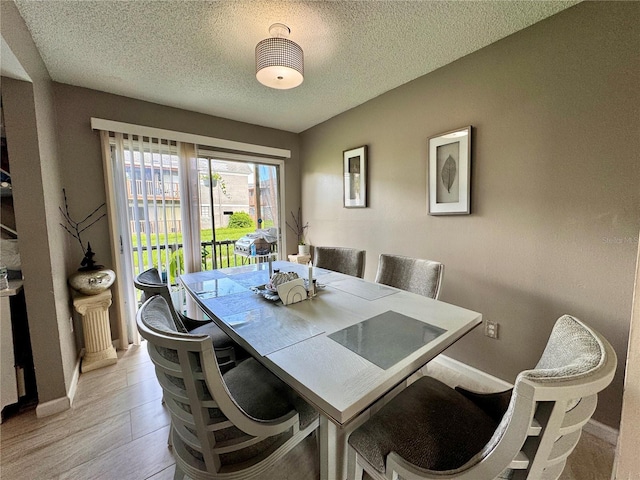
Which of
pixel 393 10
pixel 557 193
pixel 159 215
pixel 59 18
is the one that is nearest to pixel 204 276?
pixel 159 215

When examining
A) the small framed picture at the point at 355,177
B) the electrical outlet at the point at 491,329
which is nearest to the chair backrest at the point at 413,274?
the electrical outlet at the point at 491,329

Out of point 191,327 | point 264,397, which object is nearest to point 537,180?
point 264,397

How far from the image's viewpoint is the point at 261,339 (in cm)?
107

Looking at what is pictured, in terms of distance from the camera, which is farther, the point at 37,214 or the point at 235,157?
the point at 235,157

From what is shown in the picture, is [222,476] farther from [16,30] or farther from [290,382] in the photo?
[16,30]

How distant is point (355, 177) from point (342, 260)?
1029mm

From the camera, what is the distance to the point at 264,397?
3.64 ft

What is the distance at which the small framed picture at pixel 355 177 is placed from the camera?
2.78 metres

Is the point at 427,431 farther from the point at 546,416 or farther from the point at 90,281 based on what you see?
the point at 90,281

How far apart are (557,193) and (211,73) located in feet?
8.75

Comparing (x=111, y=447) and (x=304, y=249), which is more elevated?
(x=304, y=249)

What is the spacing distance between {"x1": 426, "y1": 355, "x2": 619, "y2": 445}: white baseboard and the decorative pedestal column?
2.92m

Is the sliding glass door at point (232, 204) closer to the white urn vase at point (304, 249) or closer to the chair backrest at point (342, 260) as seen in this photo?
the white urn vase at point (304, 249)

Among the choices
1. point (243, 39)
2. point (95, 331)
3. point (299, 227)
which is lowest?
point (95, 331)
